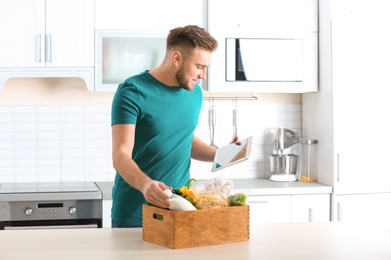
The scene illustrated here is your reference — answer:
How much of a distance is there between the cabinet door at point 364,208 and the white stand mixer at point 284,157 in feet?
1.36

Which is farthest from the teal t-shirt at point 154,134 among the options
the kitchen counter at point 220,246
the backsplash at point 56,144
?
the backsplash at point 56,144

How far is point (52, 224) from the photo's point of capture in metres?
4.11

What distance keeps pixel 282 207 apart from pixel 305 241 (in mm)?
1897

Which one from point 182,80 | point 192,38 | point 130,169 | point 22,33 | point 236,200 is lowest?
point 236,200

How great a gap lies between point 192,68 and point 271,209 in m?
1.73

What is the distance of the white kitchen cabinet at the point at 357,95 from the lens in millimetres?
4383

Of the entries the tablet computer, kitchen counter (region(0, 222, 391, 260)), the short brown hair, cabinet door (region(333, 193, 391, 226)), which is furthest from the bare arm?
cabinet door (region(333, 193, 391, 226))

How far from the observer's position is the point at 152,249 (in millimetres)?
2316

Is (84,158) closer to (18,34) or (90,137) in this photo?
(90,137)

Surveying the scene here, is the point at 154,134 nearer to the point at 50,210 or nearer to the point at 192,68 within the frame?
the point at 192,68

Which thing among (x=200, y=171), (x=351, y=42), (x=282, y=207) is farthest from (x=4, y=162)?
(x=351, y=42)

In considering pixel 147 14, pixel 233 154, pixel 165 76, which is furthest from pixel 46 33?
pixel 233 154

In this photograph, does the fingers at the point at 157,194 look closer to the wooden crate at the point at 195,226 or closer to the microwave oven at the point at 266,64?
the wooden crate at the point at 195,226

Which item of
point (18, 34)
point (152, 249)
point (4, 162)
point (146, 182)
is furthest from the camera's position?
point (4, 162)
